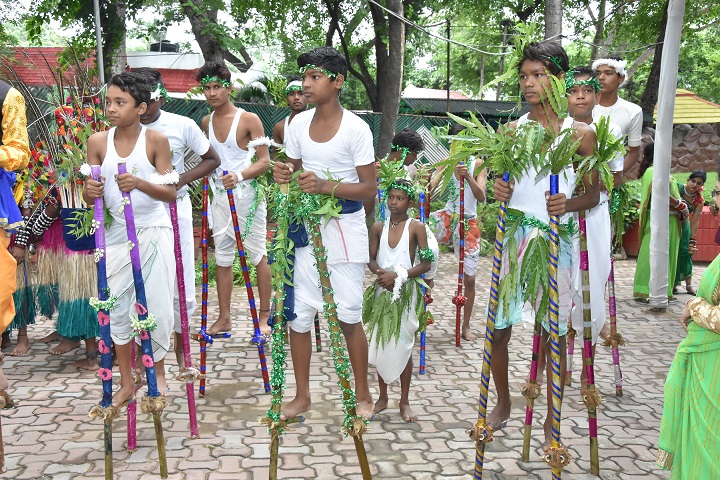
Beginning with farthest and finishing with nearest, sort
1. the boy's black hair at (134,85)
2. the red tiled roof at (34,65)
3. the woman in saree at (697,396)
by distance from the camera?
the red tiled roof at (34,65) → the boy's black hair at (134,85) → the woman in saree at (697,396)

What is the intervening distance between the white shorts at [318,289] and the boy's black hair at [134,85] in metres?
1.40

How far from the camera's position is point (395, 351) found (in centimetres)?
513

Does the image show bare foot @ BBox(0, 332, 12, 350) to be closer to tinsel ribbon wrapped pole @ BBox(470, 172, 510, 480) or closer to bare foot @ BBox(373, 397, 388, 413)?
bare foot @ BBox(373, 397, 388, 413)

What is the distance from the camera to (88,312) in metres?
6.26

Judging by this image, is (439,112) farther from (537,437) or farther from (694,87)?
(694,87)

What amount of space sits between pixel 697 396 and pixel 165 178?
329 cm

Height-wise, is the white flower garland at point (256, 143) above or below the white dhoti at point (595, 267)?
above

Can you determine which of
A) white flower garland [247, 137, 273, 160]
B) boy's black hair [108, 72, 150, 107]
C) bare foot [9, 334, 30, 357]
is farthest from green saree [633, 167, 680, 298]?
bare foot [9, 334, 30, 357]

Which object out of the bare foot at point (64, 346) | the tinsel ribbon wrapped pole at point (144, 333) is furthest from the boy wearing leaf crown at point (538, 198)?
the bare foot at point (64, 346)

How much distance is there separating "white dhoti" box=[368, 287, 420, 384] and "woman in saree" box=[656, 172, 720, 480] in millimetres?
1949

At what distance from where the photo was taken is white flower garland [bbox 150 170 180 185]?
4469mm

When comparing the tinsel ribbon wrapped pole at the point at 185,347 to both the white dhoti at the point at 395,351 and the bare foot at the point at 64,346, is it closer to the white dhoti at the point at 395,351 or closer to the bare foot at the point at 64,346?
the white dhoti at the point at 395,351

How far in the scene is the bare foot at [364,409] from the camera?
4664mm

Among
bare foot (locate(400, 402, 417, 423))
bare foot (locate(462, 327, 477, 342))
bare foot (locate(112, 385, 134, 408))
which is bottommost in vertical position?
bare foot (locate(462, 327, 477, 342))
